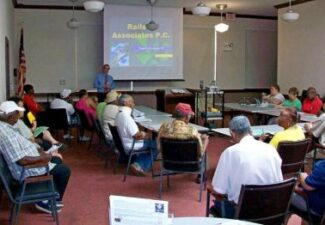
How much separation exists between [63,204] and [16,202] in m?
1.01

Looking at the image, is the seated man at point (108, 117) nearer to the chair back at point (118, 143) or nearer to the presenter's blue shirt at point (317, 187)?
the chair back at point (118, 143)

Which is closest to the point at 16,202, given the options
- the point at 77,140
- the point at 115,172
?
the point at 115,172

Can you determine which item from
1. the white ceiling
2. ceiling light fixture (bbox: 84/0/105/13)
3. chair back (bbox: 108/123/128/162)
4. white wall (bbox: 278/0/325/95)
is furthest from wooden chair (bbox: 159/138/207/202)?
the white ceiling

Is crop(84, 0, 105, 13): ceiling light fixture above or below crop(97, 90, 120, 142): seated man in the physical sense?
above

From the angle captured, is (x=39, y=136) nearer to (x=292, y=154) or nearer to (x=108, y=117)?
(x=108, y=117)

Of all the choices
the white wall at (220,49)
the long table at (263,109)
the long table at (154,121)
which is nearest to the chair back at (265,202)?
the long table at (154,121)

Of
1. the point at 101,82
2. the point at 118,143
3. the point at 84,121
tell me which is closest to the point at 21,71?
the point at 101,82

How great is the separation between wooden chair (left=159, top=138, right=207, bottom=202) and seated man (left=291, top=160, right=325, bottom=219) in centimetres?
158

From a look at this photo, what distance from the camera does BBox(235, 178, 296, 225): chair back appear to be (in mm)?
2666

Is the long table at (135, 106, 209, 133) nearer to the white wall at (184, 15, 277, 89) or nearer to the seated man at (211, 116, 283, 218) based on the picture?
the seated man at (211, 116, 283, 218)

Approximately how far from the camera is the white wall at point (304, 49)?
9.91 metres

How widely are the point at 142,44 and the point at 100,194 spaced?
6.91 m

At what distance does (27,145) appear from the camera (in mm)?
3971

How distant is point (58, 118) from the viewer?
7.95 meters
